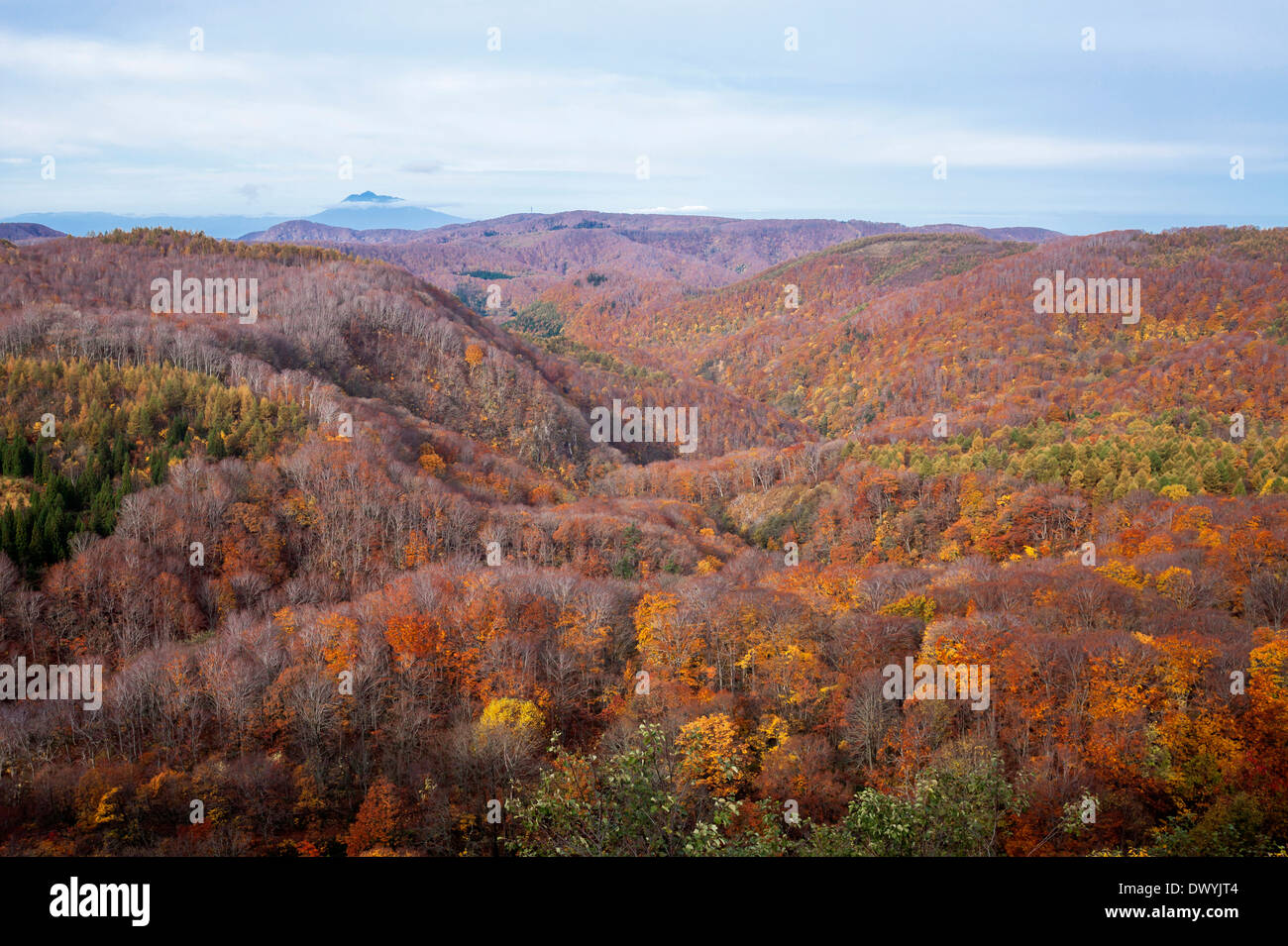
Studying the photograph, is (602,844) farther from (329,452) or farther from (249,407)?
(249,407)

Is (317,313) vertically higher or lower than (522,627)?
higher

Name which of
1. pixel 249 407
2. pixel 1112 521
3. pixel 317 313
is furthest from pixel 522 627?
pixel 317 313

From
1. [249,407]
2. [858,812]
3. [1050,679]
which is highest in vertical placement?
[249,407]

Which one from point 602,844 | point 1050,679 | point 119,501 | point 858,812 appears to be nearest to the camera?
point 602,844

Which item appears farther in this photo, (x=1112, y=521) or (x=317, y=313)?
(x=317, y=313)

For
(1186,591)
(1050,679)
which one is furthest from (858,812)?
(1186,591)

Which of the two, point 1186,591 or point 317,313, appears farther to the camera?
point 317,313

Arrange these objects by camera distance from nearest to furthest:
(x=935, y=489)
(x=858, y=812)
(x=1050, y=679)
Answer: (x=858, y=812)
(x=1050, y=679)
(x=935, y=489)

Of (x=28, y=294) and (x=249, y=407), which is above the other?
(x=28, y=294)
